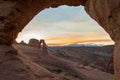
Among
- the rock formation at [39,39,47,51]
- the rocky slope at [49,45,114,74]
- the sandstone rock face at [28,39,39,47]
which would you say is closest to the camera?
the rock formation at [39,39,47,51]

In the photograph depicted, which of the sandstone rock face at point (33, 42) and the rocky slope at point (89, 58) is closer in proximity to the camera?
the sandstone rock face at point (33, 42)

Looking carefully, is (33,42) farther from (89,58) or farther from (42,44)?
(89,58)

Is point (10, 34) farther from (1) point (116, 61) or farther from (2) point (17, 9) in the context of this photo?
(1) point (116, 61)

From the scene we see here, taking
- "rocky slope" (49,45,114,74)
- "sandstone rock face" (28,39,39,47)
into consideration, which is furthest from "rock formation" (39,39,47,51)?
"rocky slope" (49,45,114,74)

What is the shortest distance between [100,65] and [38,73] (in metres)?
24.1

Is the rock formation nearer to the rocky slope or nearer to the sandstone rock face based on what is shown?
the sandstone rock face

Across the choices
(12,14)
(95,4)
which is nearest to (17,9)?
(12,14)

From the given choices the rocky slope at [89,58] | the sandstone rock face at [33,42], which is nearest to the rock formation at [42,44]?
the sandstone rock face at [33,42]

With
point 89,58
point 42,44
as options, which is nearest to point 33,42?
point 42,44

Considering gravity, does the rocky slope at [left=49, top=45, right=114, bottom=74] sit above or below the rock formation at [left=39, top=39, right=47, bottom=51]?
below

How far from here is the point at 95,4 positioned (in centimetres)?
1171

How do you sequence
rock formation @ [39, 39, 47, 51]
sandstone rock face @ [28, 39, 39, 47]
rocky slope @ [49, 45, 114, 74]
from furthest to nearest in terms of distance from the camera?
1. rocky slope @ [49, 45, 114, 74]
2. sandstone rock face @ [28, 39, 39, 47]
3. rock formation @ [39, 39, 47, 51]

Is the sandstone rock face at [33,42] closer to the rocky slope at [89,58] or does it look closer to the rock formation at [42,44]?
the rock formation at [42,44]

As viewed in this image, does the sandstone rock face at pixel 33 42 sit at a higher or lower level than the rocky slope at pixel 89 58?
higher
